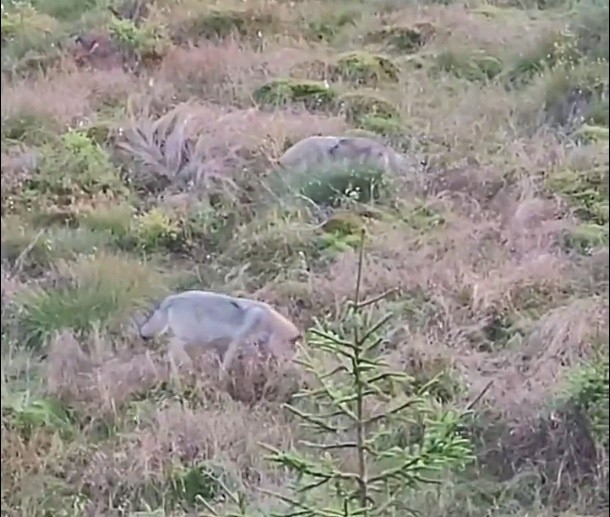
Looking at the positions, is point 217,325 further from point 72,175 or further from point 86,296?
point 72,175

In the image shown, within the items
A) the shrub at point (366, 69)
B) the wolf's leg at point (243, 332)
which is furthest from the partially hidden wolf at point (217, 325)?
the shrub at point (366, 69)

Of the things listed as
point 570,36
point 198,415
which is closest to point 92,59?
point 570,36

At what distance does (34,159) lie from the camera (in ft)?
16.3

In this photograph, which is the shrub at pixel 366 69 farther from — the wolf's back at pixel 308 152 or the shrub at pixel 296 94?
the wolf's back at pixel 308 152

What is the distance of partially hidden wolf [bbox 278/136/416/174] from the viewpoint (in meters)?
4.98

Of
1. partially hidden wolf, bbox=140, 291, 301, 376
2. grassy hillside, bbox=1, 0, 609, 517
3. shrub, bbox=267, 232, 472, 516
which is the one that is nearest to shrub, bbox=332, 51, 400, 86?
grassy hillside, bbox=1, 0, 609, 517

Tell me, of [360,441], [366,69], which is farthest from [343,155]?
[360,441]

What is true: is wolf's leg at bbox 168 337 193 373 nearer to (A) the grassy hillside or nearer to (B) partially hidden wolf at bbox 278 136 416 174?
(A) the grassy hillside

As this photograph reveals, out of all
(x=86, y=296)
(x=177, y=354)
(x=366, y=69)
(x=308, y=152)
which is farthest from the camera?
(x=366, y=69)

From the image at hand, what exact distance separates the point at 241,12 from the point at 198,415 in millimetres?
3999

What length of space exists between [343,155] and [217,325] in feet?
4.94

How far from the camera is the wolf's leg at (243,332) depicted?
141 inches

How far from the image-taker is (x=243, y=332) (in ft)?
12.1

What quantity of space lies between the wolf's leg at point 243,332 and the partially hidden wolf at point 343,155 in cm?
132
